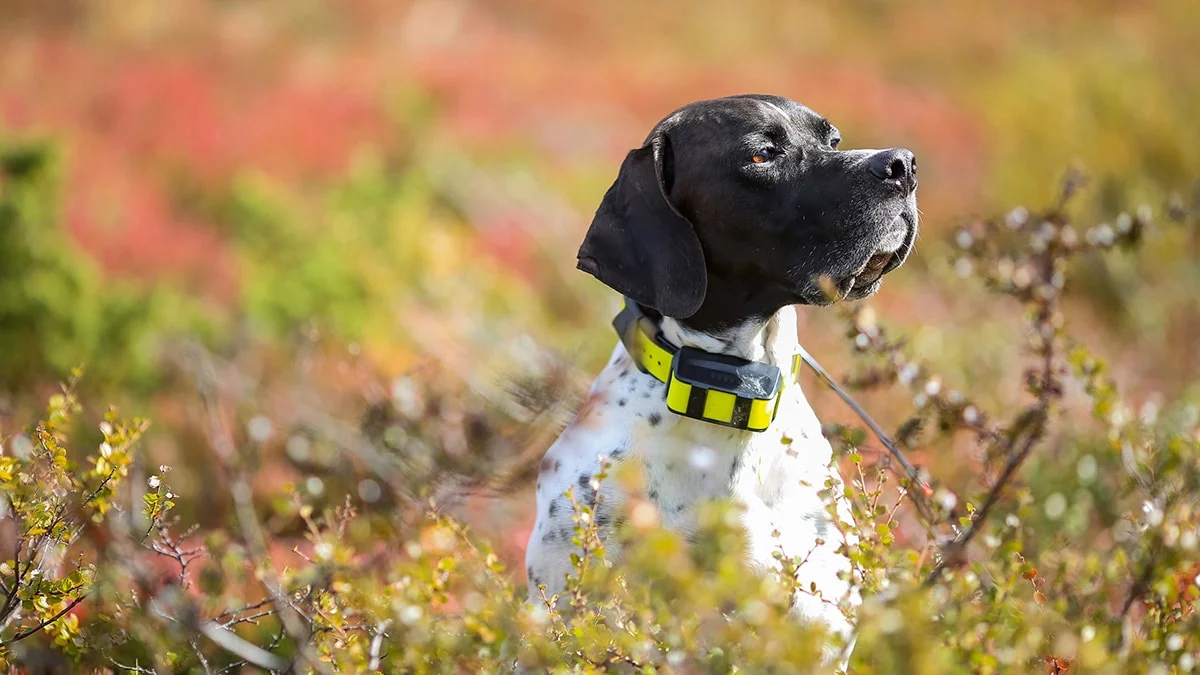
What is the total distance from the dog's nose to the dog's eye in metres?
0.24

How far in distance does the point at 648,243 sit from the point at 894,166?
0.61 metres

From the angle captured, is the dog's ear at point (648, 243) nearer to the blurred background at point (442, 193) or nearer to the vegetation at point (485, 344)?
the vegetation at point (485, 344)

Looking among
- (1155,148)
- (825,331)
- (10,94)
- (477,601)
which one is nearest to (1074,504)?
(825,331)

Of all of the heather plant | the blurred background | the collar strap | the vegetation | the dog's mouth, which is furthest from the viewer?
the blurred background

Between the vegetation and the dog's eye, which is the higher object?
the dog's eye

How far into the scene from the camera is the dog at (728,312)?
8.55ft

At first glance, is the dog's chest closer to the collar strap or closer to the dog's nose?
the collar strap

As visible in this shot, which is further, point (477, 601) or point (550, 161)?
point (550, 161)

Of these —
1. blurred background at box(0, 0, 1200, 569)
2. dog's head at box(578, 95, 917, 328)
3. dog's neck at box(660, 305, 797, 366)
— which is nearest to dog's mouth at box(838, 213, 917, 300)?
dog's head at box(578, 95, 917, 328)

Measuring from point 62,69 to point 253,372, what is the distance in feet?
20.4

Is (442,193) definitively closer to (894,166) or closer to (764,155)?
(764,155)

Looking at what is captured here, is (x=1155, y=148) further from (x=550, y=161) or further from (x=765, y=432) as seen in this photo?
(x=765, y=432)

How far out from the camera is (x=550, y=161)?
11.5m

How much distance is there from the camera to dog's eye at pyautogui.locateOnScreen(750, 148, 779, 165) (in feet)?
9.13
